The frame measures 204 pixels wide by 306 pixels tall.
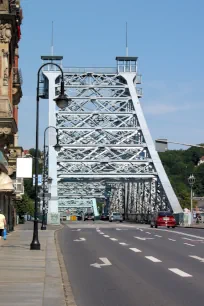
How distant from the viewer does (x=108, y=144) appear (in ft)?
308

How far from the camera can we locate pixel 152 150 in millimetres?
88625

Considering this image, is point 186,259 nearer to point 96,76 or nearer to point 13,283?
point 13,283

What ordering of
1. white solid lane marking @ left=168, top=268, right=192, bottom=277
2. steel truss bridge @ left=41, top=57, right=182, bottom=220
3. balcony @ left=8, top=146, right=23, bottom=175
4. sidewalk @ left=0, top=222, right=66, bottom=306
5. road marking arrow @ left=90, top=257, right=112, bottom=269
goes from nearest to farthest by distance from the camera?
sidewalk @ left=0, top=222, right=66, bottom=306, white solid lane marking @ left=168, top=268, right=192, bottom=277, road marking arrow @ left=90, top=257, right=112, bottom=269, balcony @ left=8, top=146, right=23, bottom=175, steel truss bridge @ left=41, top=57, right=182, bottom=220

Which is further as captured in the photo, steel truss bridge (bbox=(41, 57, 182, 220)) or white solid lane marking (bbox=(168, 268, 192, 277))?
steel truss bridge (bbox=(41, 57, 182, 220))

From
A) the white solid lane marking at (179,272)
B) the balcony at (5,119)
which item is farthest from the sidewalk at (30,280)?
the balcony at (5,119)

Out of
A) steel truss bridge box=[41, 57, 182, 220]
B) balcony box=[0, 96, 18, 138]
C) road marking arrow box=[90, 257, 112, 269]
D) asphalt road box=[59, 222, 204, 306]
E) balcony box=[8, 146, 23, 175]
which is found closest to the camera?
asphalt road box=[59, 222, 204, 306]

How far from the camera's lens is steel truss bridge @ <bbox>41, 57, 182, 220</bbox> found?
86.2 meters

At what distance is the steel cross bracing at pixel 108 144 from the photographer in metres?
87.2

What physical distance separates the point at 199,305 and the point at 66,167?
269ft

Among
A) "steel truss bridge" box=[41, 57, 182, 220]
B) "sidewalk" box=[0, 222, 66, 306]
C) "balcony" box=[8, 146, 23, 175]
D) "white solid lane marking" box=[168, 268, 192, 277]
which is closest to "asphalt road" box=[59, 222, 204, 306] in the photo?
"white solid lane marking" box=[168, 268, 192, 277]

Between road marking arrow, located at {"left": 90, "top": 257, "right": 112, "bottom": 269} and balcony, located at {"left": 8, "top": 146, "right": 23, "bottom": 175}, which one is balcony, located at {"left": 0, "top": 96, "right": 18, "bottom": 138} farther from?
balcony, located at {"left": 8, "top": 146, "right": 23, "bottom": 175}

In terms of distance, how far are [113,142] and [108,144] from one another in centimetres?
501

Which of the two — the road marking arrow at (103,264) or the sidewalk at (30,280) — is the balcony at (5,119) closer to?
the sidewalk at (30,280)

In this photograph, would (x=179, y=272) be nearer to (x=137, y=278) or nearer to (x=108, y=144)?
(x=137, y=278)
